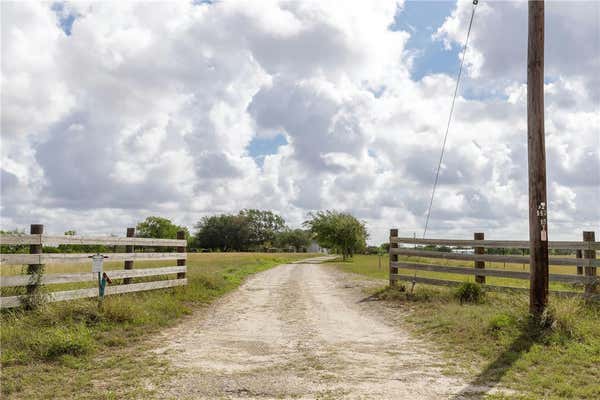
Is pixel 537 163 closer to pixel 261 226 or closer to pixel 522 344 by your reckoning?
pixel 522 344

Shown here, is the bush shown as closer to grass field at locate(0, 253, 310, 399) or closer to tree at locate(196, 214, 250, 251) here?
grass field at locate(0, 253, 310, 399)

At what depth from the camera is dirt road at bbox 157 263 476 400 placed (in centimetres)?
552

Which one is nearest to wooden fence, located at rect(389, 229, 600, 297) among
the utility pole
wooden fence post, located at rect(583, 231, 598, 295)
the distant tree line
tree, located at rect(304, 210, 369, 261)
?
wooden fence post, located at rect(583, 231, 598, 295)

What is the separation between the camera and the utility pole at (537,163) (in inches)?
335

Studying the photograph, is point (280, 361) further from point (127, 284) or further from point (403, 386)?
point (127, 284)

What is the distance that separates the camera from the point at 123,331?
8516mm

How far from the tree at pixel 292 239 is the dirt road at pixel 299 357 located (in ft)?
378

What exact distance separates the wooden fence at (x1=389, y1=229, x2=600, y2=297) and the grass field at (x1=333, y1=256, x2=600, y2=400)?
0.74 m

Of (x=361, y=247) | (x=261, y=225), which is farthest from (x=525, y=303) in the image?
(x=261, y=225)

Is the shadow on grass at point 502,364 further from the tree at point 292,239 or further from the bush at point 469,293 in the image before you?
the tree at point 292,239

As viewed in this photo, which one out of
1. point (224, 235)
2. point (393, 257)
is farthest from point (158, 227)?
point (393, 257)

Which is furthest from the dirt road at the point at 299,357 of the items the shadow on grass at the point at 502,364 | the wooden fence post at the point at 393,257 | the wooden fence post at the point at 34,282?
the wooden fence post at the point at 393,257

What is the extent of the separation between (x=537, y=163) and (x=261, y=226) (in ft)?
385

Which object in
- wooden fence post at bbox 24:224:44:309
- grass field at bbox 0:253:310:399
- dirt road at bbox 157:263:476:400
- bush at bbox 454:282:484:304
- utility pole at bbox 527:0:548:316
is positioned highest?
utility pole at bbox 527:0:548:316
